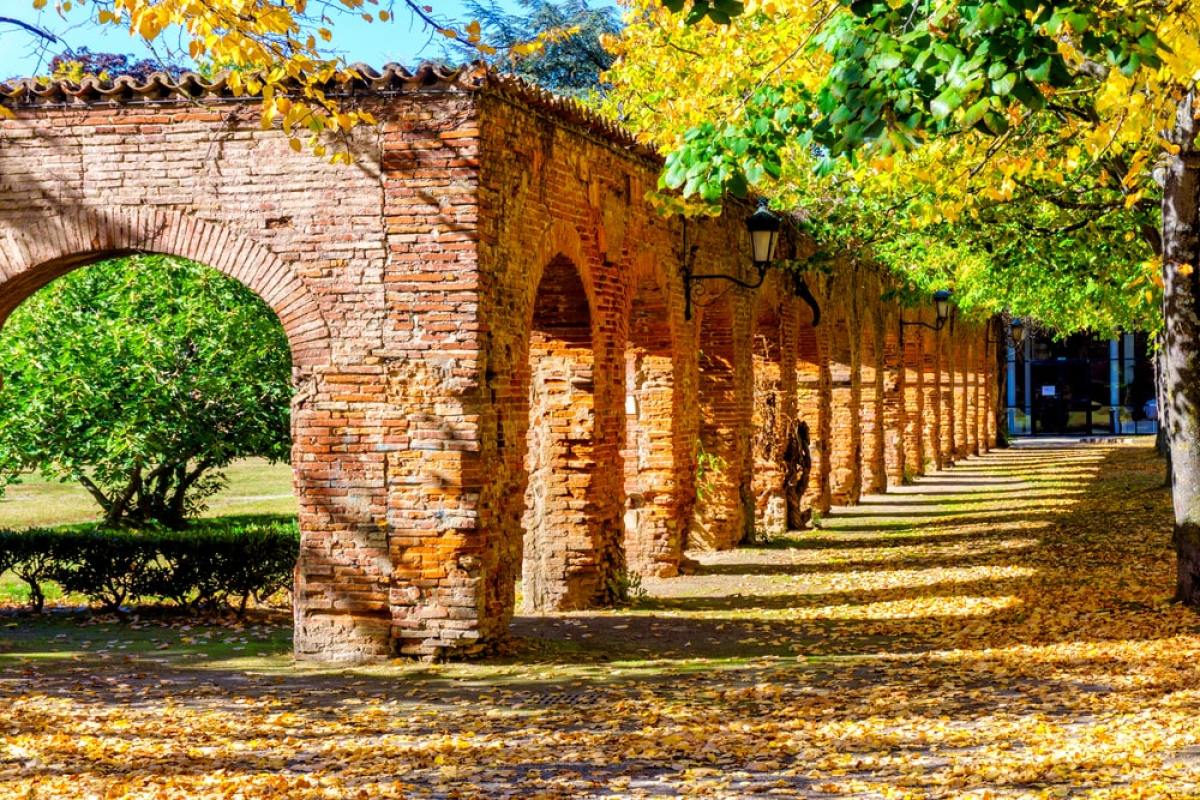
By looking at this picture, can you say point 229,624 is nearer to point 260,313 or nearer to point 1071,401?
point 260,313

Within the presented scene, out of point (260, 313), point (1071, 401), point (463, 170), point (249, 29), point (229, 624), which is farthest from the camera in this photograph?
point (1071, 401)

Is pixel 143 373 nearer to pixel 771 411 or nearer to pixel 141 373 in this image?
pixel 141 373

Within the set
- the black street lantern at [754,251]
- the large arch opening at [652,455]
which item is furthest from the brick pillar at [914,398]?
the large arch opening at [652,455]

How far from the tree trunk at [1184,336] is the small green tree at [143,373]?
9761mm

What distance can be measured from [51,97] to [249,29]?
2.98 meters

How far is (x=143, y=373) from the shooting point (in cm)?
1623

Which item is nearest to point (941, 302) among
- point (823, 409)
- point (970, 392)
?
point (823, 409)

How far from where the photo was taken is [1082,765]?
6.66 m

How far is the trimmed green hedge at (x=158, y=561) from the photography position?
12.7 metres

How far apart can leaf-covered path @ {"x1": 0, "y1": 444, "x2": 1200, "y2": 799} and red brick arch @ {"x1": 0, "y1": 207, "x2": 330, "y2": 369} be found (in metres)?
2.33

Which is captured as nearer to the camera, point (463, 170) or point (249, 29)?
point (249, 29)

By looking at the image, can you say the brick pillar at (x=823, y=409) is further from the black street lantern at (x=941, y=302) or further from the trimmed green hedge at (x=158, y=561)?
the trimmed green hedge at (x=158, y=561)

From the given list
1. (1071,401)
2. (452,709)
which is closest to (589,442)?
(452,709)

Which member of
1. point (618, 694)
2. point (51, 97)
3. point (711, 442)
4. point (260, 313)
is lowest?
point (618, 694)
